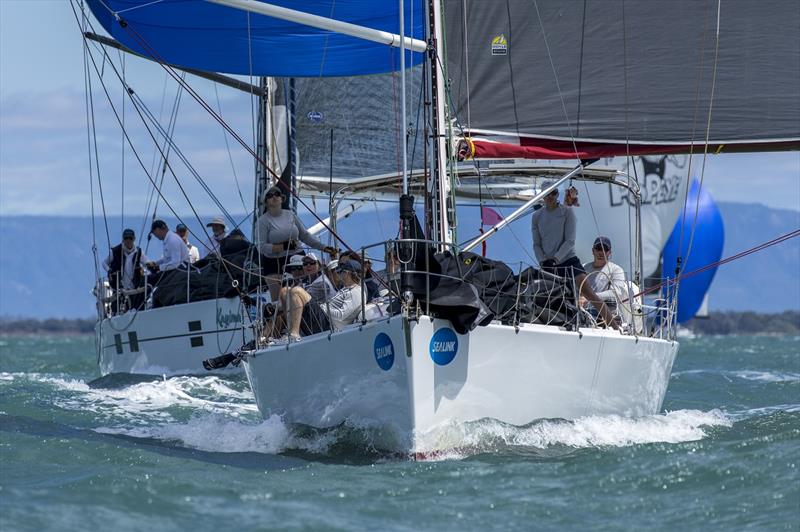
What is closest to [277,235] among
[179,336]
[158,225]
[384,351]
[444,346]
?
[384,351]

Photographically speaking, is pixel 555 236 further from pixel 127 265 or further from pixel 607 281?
pixel 127 265

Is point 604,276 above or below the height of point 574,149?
below

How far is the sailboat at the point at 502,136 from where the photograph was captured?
31.3 feet

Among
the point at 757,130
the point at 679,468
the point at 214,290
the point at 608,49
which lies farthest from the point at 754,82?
the point at 214,290

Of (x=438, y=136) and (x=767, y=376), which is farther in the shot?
(x=767, y=376)

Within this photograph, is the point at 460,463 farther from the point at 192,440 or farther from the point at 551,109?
the point at 551,109

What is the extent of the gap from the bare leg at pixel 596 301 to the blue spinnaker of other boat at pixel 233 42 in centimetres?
301

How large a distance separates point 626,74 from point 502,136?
1.25m

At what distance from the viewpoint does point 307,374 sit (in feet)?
33.7

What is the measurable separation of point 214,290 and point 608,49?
7.92 meters

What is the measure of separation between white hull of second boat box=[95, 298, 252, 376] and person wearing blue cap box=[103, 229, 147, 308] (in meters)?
0.41

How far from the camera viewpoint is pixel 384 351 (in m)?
9.48

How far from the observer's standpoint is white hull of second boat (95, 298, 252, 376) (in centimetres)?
1867

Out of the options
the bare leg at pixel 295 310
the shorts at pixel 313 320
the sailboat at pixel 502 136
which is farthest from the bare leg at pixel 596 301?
the bare leg at pixel 295 310
